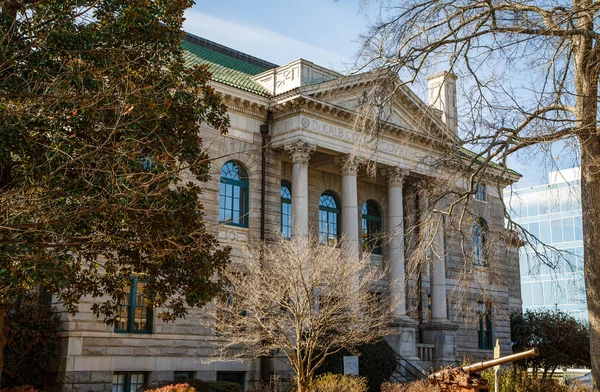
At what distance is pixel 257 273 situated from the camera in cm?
2300

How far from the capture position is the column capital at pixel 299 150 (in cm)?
2870

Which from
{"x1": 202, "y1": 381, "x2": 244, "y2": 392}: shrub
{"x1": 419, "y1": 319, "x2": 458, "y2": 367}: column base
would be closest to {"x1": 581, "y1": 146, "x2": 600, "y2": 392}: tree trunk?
{"x1": 202, "y1": 381, "x2": 244, "y2": 392}: shrub

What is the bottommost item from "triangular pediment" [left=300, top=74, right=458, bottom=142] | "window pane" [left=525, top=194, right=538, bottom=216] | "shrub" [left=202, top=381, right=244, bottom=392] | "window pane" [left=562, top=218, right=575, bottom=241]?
"shrub" [left=202, top=381, right=244, bottom=392]

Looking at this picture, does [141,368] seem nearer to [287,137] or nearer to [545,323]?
[287,137]

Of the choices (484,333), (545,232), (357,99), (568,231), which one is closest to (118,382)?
(357,99)

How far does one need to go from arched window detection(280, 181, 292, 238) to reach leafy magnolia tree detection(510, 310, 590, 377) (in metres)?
15.7

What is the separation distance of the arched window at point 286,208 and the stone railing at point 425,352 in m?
8.47

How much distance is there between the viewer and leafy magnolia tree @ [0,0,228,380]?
11656 mm

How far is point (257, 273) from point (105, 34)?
33.6 feet

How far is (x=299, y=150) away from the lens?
2875cm

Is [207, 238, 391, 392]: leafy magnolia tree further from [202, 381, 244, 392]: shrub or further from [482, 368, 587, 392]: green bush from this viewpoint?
[482, 368, 587, 392]: green bush

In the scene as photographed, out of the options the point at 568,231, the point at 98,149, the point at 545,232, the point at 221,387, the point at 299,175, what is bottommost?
the point at 221,387

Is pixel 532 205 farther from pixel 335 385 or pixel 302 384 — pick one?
pixel 302 384

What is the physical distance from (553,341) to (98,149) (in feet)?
113
